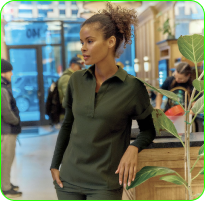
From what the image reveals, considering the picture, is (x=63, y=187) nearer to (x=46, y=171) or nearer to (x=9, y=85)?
(x=9, y=85)

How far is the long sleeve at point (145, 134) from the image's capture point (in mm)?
1146

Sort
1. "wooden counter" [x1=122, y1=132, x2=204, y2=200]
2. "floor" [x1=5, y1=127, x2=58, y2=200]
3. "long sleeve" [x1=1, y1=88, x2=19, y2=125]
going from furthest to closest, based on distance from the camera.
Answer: "floor" [x1=5, y1=127, x2=58, y2=200], "long sleeve" [x1=1, y1=88, x2=19, y2=125], "wooden counter" [x1=122, y1=132, x2=204, y2=200]

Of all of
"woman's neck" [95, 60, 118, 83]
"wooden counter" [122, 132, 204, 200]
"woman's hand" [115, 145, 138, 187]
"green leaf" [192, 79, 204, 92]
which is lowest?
"wooden counter" [122, 132, 204, 200]

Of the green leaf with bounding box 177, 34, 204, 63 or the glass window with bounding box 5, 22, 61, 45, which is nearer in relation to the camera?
the green leaf with bounding box 177, 34, 204, 63

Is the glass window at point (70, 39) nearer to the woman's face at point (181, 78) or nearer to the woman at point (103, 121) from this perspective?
the woman's face at point (181, 78)

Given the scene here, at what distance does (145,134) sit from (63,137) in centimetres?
34

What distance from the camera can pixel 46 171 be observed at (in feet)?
11.0

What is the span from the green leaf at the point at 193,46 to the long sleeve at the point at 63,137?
0.52 m

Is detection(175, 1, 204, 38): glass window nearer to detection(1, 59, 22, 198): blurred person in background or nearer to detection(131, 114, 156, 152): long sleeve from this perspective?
detection(1, 59, 22, 198): blurred person in background

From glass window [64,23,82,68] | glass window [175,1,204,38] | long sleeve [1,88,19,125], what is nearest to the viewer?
long sleeve [1,88,19,125]

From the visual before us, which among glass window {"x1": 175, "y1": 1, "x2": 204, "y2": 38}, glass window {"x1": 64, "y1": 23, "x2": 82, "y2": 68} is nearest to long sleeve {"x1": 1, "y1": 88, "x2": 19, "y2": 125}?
glass window {"x1": 175, "y1": 1, "x2": 204, "y2": 38}

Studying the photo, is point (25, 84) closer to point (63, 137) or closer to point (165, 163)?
point (165, 163)

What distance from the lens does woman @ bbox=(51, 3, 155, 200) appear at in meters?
1.09

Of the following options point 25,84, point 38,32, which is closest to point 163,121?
point 25,84
